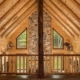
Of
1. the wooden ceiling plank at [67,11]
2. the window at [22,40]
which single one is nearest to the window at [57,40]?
the window at [22,40]

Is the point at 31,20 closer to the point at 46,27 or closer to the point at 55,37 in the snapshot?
the point at 46,27

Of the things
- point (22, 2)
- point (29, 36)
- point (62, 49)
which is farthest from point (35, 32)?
→ point (22, 2)

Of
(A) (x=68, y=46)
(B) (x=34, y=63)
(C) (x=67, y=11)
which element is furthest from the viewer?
(A) (x=68, y=46)

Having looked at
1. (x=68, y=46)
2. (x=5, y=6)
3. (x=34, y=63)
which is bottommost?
(x=34, y=63)

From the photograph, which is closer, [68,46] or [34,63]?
[34,63]

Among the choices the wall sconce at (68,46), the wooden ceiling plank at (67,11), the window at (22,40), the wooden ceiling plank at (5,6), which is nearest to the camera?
the wooden ceiling plank at (5,6)

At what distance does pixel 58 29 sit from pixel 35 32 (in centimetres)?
146

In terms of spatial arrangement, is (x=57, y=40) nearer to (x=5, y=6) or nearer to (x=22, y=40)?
(x=22, y=40)

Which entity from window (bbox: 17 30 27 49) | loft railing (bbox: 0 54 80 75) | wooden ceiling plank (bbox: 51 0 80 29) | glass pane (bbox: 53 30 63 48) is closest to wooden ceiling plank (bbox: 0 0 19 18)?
loft railing (bbox: 0 54 80 75)

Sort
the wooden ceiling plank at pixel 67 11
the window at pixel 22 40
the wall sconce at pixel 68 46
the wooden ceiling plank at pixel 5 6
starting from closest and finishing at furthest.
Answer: the wooden ceiling plank at pixel 5 6 < the wooden ceiling plank at pixel 67 11 < the wall sconce at pixel 68 46 < the window at pixel 22 40

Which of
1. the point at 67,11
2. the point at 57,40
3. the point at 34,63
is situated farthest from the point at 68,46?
the point at 34,63

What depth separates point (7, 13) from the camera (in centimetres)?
642

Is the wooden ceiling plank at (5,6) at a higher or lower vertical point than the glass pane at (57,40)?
higher

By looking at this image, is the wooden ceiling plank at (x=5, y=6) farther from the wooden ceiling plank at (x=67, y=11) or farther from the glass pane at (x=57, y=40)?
the glass pane at (x=57, y=40)
